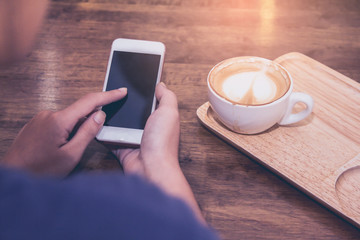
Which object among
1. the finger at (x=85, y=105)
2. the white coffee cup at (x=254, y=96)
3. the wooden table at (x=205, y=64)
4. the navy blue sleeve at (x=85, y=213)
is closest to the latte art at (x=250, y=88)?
the white coffee cup at (x=254, y=96)

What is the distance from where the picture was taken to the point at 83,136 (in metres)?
0.61

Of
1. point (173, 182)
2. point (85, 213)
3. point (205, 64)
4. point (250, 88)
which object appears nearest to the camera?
point (85, 213)

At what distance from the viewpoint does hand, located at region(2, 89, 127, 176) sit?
57 cm

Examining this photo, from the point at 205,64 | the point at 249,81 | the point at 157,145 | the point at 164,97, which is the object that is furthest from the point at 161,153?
the point at 205,64

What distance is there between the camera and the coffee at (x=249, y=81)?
1.98 ft

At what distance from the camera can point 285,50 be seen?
882mm

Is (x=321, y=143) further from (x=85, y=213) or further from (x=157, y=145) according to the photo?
(x=85, y=213)

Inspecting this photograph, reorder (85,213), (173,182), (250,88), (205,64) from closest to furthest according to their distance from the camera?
(85,213) < (173,182) < (250,88) < (205,64)

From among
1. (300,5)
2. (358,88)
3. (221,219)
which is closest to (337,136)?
(358,88)

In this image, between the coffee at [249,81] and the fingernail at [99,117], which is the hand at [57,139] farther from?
the coffee at [249,81]

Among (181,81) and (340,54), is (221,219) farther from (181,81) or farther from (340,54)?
(340,54)

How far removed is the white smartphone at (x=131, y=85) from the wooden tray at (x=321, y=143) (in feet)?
0.45

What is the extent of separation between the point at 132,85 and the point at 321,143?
0.44 m

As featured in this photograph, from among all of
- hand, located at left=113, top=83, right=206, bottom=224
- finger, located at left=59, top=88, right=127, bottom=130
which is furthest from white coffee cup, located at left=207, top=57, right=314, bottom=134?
finger, located at left=59, top=88, right=127, bottom=130
